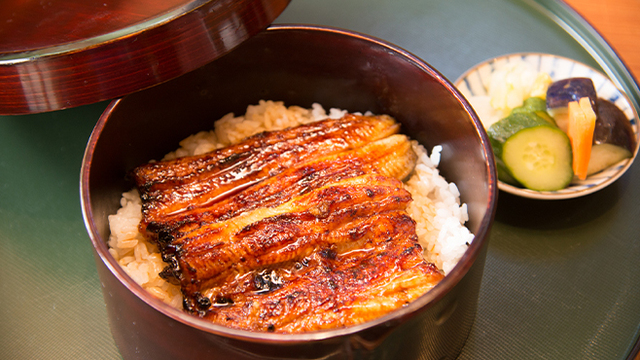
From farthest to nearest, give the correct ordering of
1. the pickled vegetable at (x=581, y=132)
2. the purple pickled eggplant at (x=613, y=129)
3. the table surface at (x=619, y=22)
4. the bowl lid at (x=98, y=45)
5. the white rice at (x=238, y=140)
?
1. the table surface at (x=619, y=22)
2. the purple pickled eggplant at (x=613, y=129)
3. the pickled vegetable at (x=581, y=132)
4. the white rice at (x=238, y=140)
5. the bowl lid at (x=98, y=45)

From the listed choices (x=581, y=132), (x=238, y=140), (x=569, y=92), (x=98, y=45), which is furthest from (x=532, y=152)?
(x=98, y=45)

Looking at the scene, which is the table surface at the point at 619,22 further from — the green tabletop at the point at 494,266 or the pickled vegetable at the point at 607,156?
the pickled vegetable at the point at 607,156

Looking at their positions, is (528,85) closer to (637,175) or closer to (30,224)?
(637,175)

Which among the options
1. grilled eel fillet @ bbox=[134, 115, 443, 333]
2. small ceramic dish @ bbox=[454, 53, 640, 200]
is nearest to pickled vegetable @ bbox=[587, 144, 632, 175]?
small ceramic dish @ bbox=[454, 53, 640, 200]

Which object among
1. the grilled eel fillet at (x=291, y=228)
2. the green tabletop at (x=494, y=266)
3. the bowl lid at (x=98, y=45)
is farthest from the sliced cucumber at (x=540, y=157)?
the bowl lid at (x=98, y=45)

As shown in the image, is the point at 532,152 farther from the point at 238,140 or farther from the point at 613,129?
the point at 238,140

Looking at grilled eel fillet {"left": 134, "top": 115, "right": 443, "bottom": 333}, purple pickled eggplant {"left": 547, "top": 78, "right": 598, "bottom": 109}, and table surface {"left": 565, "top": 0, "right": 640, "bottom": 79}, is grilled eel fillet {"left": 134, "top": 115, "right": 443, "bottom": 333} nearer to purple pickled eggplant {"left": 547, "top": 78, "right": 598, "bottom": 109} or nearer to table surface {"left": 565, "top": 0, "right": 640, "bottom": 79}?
purple pickled eggplant {"left": 547, "top": 78, "right": 598, "bottom": 109}
